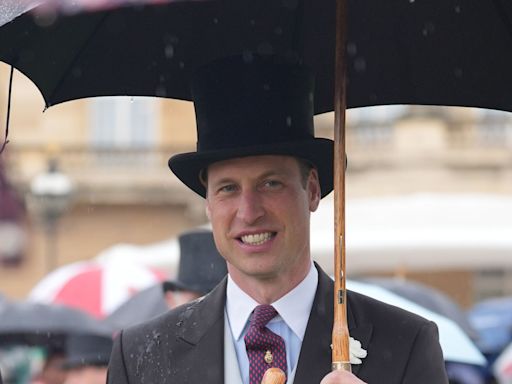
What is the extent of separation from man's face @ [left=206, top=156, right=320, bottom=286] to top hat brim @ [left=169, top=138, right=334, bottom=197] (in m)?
0.04

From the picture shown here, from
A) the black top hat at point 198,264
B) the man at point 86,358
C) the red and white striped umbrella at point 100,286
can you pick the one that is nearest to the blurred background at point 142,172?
the red and white striped umbrella at point 100,286

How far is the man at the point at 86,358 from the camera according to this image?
718 cm

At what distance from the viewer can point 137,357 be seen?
13.8 feet

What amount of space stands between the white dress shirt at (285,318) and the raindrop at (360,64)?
2.64 ft

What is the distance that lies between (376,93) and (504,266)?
9074 millimetres

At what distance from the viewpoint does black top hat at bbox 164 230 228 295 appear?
6.75 m

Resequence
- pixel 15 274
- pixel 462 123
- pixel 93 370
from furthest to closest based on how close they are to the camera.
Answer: pixel 15 274 < pixel 462 123 < pixel 93 370

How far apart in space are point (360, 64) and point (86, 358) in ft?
10.3

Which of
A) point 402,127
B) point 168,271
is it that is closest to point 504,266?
point 168,271

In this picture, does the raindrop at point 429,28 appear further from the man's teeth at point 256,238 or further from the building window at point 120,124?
the building window at point 120,124

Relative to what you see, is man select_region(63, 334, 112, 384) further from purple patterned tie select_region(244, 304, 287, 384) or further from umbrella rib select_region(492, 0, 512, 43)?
umbrella rib select_region(492, 0, 512, 43)

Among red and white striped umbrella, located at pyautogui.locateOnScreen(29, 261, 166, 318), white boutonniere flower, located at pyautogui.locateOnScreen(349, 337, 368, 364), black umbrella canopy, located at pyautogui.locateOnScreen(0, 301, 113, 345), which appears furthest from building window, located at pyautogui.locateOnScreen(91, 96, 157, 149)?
white boutonniere flower, located at pyautogui.locateOnScreen(349, 337, 368, 364)

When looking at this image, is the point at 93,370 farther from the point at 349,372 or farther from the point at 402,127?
the point at 402,127

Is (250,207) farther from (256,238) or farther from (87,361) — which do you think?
(87,361)
